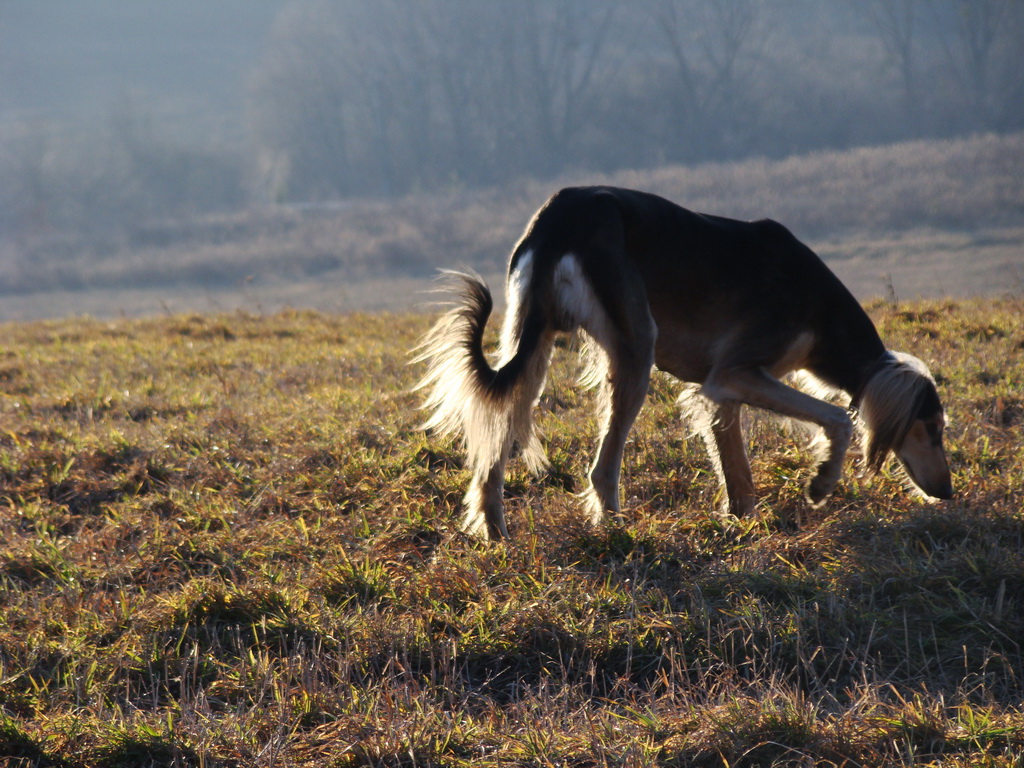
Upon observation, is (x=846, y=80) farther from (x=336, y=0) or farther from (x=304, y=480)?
(x=304, y=480)

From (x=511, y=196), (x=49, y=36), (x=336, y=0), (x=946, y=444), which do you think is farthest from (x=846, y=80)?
(x=49, y=36)

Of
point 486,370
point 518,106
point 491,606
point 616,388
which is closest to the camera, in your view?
point 491,606

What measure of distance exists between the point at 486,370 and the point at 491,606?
0.89 metres

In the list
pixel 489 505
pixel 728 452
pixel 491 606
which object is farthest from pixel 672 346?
pixel 491 606

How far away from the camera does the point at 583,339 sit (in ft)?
12.1

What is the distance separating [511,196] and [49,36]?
2426 inches

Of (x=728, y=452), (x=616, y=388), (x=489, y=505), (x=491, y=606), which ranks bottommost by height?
(x=491, y=606)

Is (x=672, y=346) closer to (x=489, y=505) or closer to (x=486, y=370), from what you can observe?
(x=486, y=370)

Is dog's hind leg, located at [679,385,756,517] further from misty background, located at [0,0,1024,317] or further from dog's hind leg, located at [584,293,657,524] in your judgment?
misty background, located at [0,0,1024,317]

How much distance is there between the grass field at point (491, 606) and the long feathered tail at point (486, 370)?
0.44 m

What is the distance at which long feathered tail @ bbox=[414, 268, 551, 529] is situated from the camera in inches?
134

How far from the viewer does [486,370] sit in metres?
3.43

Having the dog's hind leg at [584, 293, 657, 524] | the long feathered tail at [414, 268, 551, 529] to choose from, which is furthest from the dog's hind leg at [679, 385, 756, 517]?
the long feathered tail at [414, 268, 551, 529]

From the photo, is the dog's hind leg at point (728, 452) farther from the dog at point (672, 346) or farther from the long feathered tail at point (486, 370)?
the long feathered tail at point (486, 370)
